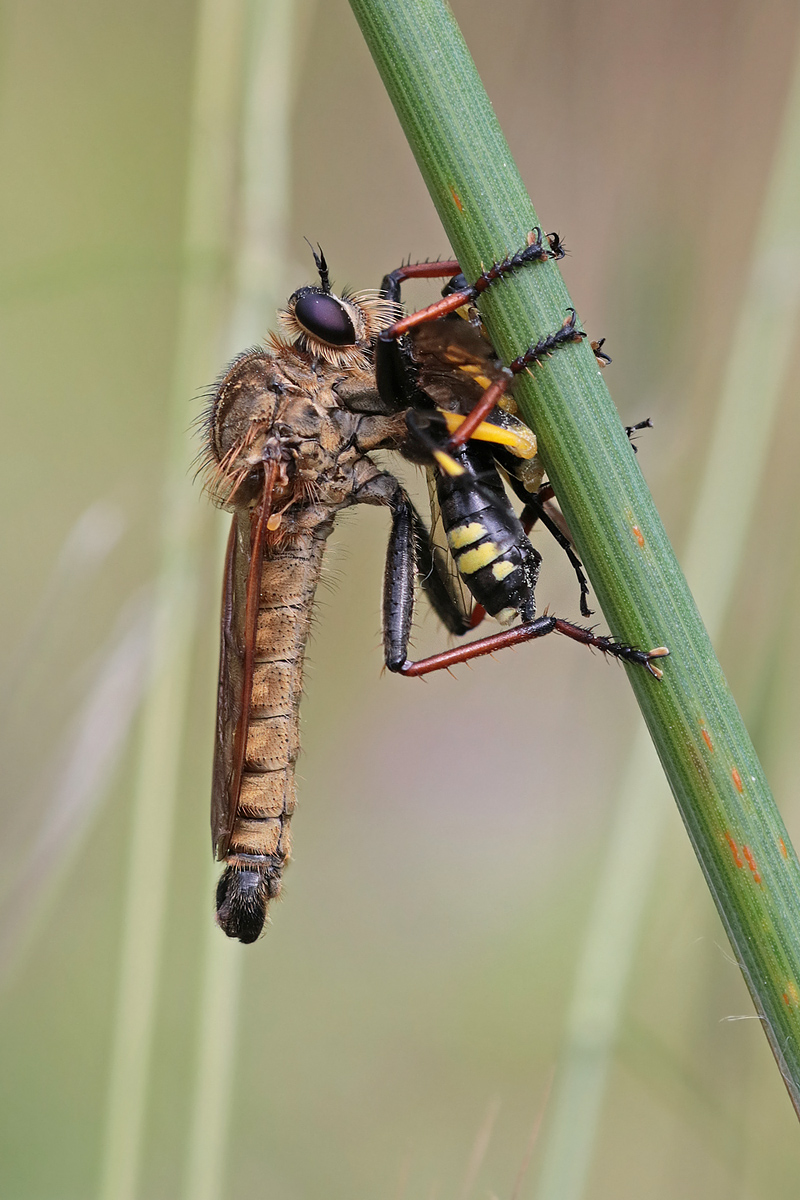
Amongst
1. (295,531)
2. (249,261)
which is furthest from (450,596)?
(249,261)

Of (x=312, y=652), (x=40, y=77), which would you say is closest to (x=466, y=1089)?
(x=312, y=652)

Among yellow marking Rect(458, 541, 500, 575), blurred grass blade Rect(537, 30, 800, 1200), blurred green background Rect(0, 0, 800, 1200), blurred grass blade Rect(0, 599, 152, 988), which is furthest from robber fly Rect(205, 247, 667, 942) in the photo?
blurred grass blade Rect(537, 30, 800, 1200)

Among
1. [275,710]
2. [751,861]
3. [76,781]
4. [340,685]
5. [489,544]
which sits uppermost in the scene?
[489,544]

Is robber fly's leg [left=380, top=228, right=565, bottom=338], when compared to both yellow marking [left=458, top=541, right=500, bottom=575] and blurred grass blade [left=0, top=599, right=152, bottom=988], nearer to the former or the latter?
yellow marking [left=458, top=541, right=500, bottom=575]

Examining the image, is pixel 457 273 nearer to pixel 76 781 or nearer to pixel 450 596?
pixel 450 596

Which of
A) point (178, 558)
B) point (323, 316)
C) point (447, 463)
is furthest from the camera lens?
point (178, 558)

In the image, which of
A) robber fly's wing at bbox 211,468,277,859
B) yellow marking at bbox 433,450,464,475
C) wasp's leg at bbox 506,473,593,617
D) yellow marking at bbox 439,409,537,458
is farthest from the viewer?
robber fly's wing at bbox 211,468,277,859
